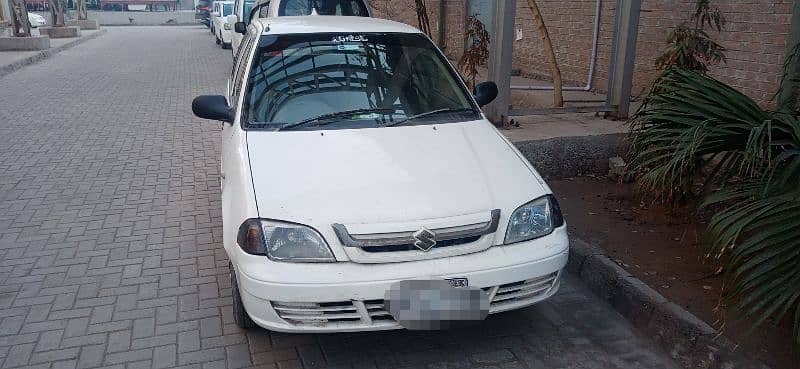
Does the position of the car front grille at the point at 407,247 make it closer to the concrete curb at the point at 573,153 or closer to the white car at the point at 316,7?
the concrete curb at the point at 573,153

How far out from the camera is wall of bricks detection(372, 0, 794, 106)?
21.4 ft

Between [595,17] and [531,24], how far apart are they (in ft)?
6.63

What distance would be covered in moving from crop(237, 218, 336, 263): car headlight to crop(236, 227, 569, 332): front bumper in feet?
0.16

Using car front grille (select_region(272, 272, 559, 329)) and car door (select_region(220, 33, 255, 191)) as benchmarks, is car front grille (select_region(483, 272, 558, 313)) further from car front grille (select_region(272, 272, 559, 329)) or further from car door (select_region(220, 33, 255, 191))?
car door (select_region(220, 33, 255, 191))

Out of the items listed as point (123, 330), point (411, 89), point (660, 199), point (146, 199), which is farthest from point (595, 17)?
point (123, 330)

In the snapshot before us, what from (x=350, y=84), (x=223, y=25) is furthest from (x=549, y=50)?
(x=223, y=25)

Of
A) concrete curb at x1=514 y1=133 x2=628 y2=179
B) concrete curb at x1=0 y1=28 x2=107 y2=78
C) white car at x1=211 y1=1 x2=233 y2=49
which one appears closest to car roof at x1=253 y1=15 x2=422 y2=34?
concrete curb at x1=514 y1=133 x2=628 y2=179

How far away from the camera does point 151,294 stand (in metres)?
4.08

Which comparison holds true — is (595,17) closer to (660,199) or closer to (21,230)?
(660,199)

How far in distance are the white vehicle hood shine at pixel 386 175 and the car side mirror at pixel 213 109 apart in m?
0.50

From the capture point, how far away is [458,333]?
364cm

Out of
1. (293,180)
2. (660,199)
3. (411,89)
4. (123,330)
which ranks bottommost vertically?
(123,330)

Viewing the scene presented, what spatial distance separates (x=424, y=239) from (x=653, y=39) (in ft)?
21.6

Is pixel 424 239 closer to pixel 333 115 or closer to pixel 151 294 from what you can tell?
pixel 333 115
